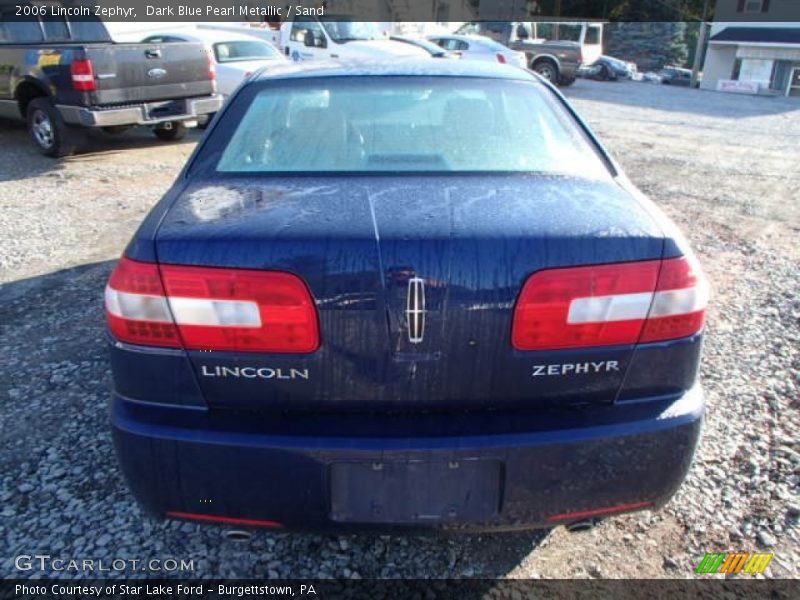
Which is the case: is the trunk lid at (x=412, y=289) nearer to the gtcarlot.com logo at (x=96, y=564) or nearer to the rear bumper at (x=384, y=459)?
the rear bumper at (x=384, y=459)

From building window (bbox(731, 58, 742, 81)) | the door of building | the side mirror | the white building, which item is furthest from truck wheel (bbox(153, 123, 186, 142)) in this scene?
building window (bbox(731, 58, 742, 81))

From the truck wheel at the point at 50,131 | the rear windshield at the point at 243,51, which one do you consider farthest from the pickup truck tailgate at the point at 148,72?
the rear windshield at the point at 243,51

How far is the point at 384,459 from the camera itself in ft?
5.27

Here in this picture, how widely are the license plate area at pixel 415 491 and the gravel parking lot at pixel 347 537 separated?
26 cm

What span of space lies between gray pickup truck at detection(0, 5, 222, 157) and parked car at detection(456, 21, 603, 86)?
1419cm

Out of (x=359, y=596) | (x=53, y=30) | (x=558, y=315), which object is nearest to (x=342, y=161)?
(x=558, y=315)

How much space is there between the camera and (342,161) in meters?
2.21

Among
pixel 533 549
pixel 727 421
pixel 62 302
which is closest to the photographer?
pixel 533 549

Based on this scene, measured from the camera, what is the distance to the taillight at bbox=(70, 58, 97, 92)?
7.12 m

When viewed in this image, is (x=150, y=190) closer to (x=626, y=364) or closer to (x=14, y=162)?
(x=14, y=162)

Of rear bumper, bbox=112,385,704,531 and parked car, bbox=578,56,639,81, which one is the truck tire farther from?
rear bumper, bbox=112,385,704,531

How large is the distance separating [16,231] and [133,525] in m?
4.23

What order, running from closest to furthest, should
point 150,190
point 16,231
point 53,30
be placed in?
point 16,231 → point 150,190 → point 53,30

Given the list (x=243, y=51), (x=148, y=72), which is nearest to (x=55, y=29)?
(x=148, y=72)
